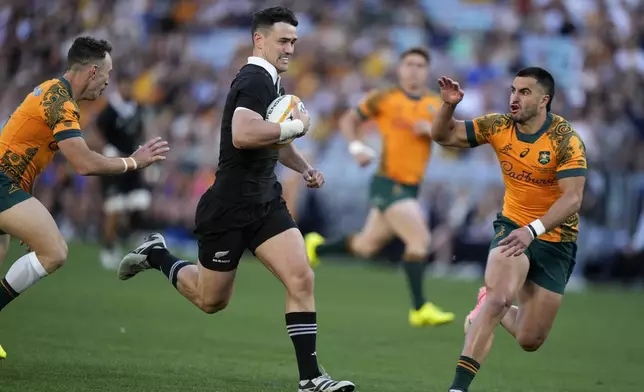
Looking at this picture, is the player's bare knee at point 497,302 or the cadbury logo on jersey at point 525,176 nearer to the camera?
the player's bare knee at point 497,302

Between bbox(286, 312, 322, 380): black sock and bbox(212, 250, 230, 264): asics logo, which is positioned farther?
bbox(212, 250, 230, 264): asics logo

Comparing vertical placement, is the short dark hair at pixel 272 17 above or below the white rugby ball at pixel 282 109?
above

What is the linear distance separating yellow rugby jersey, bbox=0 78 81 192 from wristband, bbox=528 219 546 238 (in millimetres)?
3540

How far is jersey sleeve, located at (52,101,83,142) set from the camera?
8.16 m

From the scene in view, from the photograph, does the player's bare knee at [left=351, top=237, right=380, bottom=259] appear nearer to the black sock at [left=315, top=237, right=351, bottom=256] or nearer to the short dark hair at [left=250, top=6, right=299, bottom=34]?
the black sock at [left=315, top=237, right=351, bottom=256]

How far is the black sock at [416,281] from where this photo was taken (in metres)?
12.8

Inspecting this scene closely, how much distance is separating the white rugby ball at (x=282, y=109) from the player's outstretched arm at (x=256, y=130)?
13 cm

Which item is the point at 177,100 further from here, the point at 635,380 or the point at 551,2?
the point at 635,380

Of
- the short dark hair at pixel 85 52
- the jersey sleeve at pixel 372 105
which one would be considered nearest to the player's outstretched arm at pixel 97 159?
the short dark hair at pixel 85 52

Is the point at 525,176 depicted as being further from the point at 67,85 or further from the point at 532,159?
the point at 67,85

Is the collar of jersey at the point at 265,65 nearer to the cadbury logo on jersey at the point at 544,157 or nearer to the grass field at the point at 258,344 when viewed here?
the cadbury logo on jersey at the point at 544,157

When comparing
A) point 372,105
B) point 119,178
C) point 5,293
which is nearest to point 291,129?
point 5,293

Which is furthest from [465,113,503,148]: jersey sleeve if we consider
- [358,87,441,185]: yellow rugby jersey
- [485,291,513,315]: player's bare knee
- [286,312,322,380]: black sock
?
[358,87,441,185]: yellow rugby jersey

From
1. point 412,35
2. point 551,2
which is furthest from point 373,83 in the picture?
point 551,2
